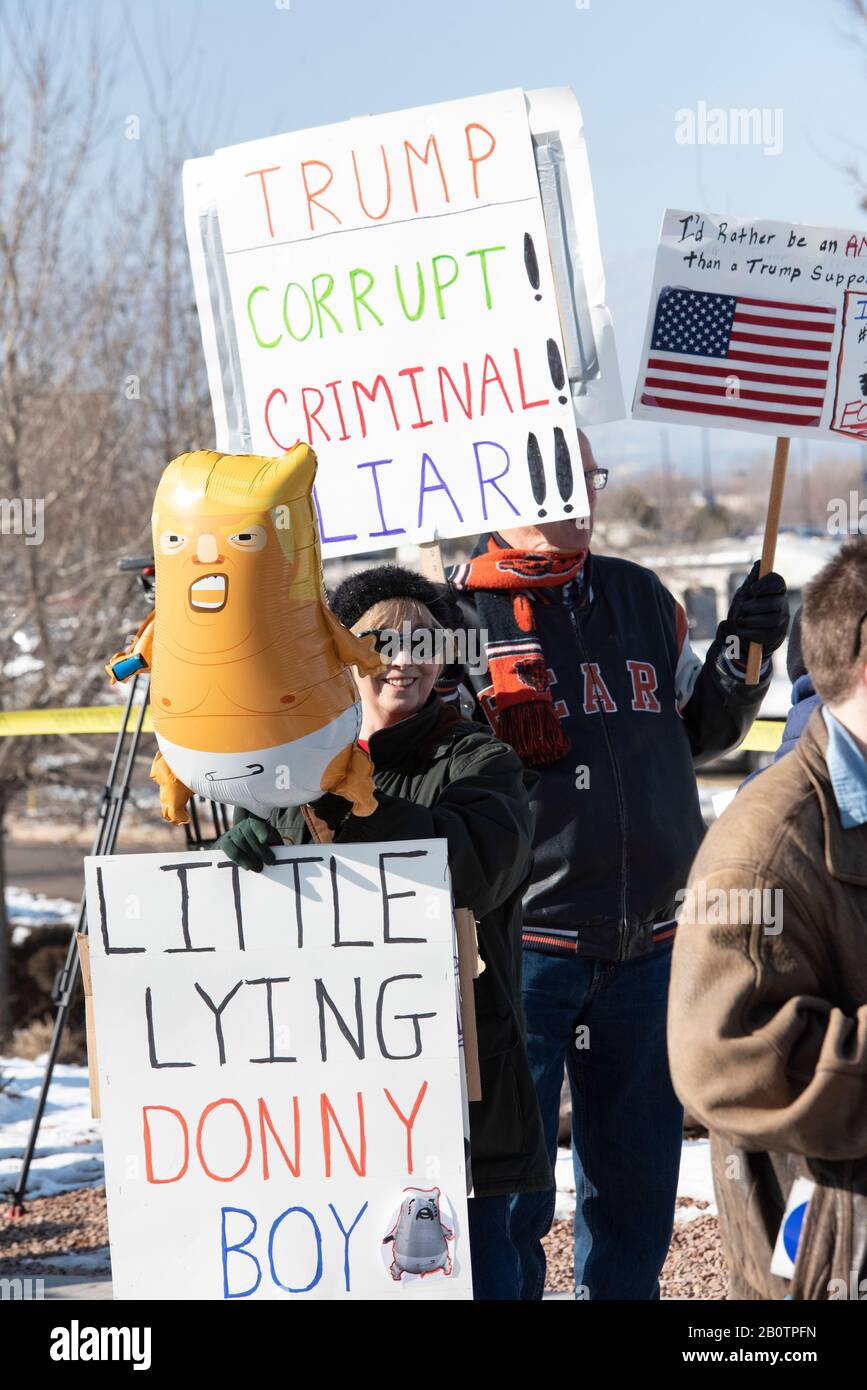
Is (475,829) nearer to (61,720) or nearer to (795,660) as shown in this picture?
(795,660)

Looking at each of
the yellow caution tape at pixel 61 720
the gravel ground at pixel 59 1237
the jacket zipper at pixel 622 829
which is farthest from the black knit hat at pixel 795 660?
the yellow caution tape at pixel 61 720

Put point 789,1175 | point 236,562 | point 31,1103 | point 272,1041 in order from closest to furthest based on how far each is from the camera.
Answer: point 789,1175 → point 236,562 → point 272,1041 → point 31,1103

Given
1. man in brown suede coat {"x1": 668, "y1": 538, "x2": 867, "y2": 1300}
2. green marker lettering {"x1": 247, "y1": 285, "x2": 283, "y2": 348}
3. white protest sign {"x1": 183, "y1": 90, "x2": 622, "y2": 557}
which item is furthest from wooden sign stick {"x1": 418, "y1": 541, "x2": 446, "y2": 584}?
man in brown suede coat {"x1": 668, "y1": 538, "x2": 867, "y2": 1300}

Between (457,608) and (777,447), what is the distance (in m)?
0.87

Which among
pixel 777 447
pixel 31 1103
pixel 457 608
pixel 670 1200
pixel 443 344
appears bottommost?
pixel 31 1103

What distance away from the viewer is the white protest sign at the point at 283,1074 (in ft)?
8.68

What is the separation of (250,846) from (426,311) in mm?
1403

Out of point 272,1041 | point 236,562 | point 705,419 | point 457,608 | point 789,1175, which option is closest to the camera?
point 789,1175

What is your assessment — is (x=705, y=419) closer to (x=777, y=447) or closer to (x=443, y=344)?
(x=777, y=447)

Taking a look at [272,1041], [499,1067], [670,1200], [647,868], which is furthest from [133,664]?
[670,1200]

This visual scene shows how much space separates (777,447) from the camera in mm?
3553

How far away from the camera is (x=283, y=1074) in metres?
2.68

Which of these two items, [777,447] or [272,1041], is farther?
[777,447]
